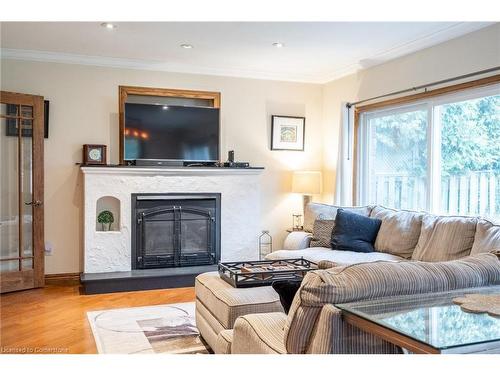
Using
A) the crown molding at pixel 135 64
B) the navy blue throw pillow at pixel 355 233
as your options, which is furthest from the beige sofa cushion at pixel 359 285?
the crown molding at pixel 135 64

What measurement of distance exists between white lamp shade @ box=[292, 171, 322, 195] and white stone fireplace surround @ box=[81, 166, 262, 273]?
1.66 ft

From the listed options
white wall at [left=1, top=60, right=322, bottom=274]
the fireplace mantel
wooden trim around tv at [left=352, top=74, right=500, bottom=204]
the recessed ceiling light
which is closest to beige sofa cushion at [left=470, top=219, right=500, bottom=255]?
wooden trim around tv at [left=352, top=74, right=500, bottom=204]

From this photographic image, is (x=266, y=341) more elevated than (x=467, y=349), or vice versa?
(x=467, y=349)

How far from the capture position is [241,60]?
5.47m

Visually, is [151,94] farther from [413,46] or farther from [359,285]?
[359,285]

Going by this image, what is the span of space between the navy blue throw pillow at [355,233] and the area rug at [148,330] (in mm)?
1516

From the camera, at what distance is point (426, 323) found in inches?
60.8

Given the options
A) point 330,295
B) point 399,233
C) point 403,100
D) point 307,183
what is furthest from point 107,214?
point 330,295

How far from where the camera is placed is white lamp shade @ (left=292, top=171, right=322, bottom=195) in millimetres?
5926
